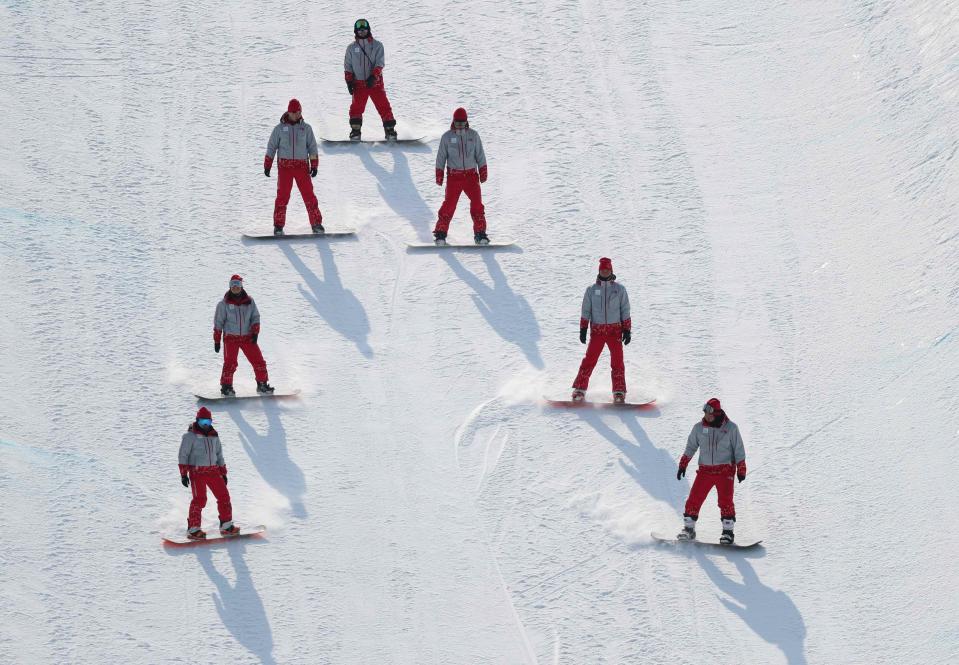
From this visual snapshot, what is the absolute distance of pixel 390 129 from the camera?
70.7ft

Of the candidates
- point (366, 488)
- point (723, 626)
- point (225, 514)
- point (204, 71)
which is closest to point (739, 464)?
point (723, 626)

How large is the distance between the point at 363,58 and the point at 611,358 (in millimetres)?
6036

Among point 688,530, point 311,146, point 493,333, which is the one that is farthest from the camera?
point 311,146

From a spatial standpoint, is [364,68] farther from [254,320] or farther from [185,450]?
[185,450]

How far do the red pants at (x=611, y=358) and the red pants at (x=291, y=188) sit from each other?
4016mm

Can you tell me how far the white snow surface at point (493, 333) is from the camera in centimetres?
1501

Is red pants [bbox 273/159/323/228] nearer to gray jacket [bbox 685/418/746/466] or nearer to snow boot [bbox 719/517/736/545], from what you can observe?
gray jacket [bbox 685/418/746/466]

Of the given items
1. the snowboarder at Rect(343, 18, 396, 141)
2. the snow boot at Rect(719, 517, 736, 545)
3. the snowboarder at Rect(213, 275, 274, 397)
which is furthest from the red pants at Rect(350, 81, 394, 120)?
the snow boot at Rect(719, 517, 736, 545)

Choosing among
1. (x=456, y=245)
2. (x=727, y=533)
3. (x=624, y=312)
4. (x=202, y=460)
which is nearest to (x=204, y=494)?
(x=202, y=460)

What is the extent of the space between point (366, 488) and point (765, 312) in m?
4.97

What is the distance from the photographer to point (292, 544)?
615 inches

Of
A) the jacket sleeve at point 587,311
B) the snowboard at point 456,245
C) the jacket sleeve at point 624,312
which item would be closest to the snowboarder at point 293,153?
the snowboard at point 456,245

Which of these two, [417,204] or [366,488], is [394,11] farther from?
[366,488]

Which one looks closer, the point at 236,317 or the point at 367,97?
the point at 236,317
